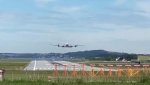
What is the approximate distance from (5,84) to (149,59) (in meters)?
155

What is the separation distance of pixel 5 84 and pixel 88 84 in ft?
21.8

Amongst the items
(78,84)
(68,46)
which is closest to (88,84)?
(78,84)

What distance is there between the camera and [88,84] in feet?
116

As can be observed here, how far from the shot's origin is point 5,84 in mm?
33969

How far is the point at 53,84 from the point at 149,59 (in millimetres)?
154051

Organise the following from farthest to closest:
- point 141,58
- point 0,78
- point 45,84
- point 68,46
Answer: point 141,58
point 68,46
point 0,78
point 45,84

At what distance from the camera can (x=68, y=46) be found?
159375 millimetres

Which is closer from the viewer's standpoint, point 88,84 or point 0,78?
point 88,84

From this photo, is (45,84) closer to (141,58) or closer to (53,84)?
(53,84)

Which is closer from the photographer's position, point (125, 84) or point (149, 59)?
point (125, 84)

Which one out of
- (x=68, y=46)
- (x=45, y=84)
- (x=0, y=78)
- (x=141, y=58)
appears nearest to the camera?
(x=45, y=84)

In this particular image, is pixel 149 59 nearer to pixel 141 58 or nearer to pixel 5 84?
pixel 141 58

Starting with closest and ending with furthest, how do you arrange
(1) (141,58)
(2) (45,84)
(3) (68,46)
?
(2) (45,84)
(3) (68,46)
(1) (141,58)

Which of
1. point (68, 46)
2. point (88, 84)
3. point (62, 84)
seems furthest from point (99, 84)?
point (68, 46)
